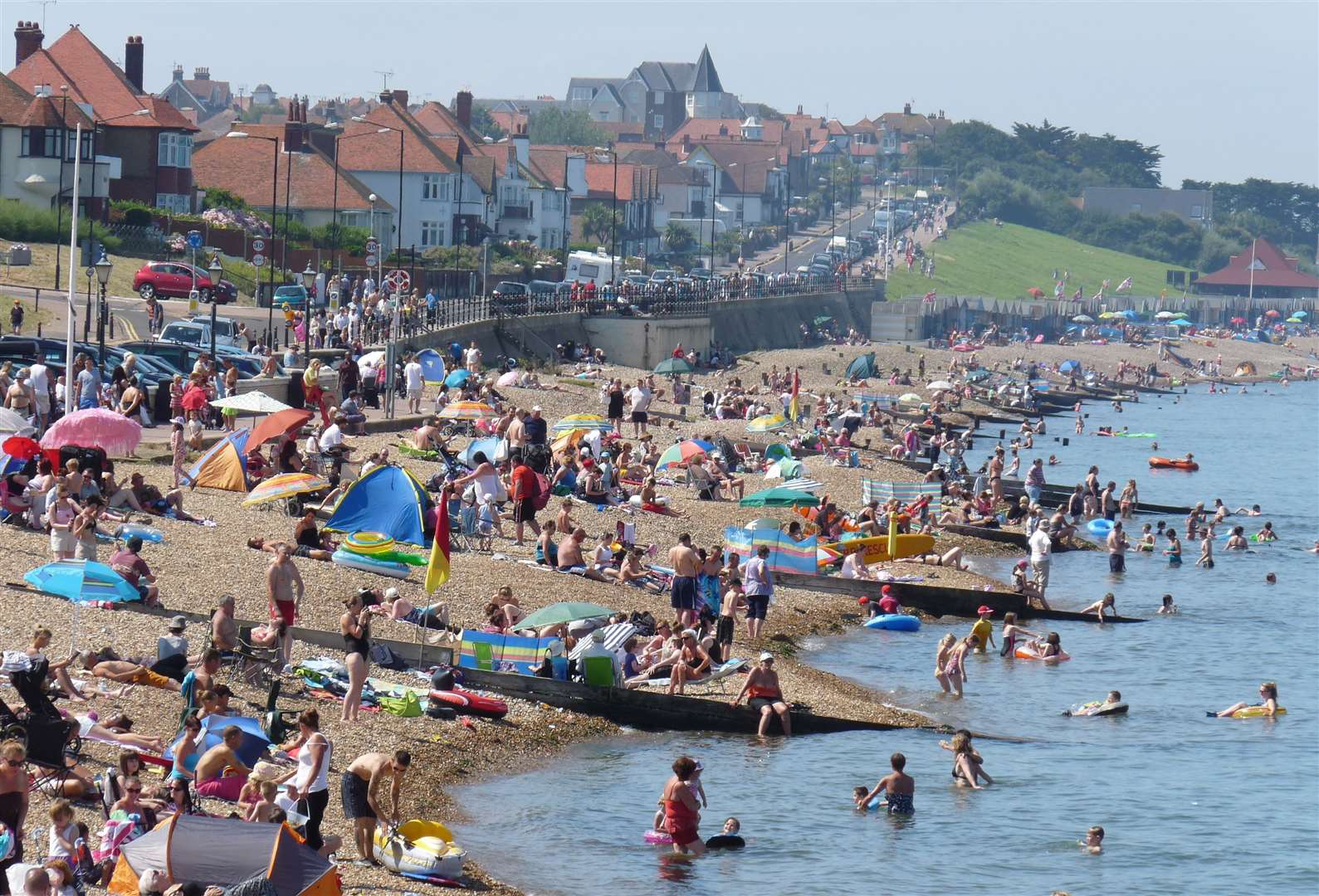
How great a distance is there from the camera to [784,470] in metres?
35.1

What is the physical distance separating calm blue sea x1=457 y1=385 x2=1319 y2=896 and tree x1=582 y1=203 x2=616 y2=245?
239 feet

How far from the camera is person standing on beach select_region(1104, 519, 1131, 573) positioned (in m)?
34.1

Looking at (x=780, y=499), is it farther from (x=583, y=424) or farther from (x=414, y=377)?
(x=414, y=377)

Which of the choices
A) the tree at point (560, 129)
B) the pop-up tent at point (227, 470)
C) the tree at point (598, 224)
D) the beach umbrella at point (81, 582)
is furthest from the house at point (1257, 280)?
the beach umbrella at point (81, 582)

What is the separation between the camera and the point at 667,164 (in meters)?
130

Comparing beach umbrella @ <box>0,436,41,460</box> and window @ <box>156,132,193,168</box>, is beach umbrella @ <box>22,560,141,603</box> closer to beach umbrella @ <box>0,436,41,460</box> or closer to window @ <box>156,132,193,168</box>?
beach umbrella @ <box>0,436,41,460</box>

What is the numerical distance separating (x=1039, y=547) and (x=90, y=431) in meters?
14.4

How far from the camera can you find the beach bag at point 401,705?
16.9 m

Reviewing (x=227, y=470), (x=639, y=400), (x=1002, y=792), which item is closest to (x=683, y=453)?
(x=639, y=400)

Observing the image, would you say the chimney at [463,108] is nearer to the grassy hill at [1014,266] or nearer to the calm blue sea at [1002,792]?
the grassy hill at [1014,266]

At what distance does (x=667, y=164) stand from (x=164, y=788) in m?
119

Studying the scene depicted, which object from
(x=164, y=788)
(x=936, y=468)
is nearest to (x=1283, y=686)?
(x=936, y=468)

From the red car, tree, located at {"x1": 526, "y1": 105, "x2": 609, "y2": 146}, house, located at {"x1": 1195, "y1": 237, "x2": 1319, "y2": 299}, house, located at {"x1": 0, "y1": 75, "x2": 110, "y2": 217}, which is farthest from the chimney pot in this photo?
house, located at {"x1": 1195, "y1": 237, "x2": 1319, "y2": 299}

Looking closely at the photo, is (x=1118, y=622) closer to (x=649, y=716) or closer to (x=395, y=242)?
(x=649, y=716)
